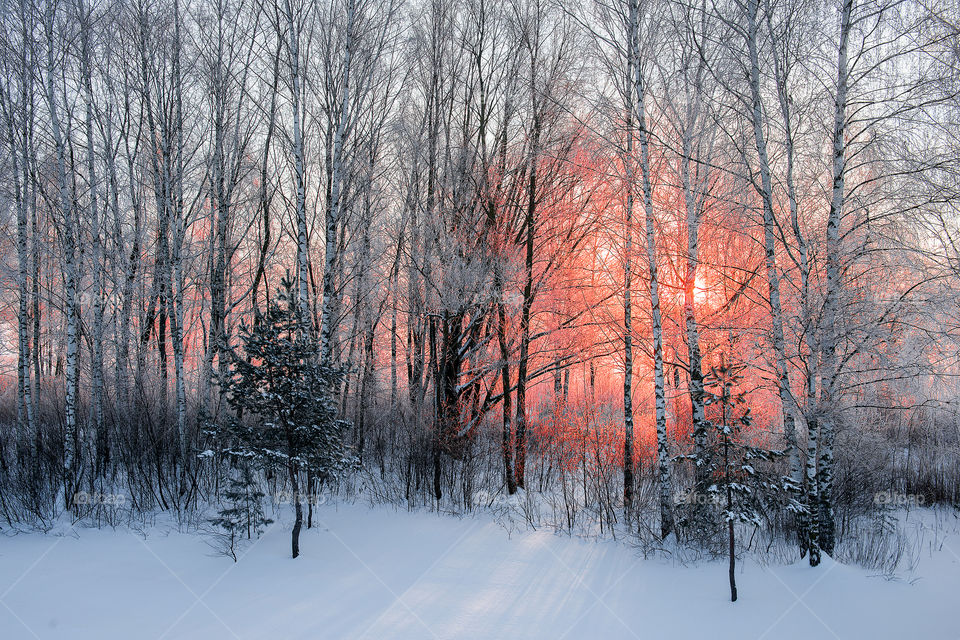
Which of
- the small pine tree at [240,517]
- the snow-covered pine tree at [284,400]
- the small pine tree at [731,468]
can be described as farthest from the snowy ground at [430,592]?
the snow-covered pine tree at [284,400]

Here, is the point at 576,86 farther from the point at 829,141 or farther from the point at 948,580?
the point at 948,580

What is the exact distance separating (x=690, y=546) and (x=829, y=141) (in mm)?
6449

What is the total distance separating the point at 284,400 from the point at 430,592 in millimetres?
3058

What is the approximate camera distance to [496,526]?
852 cm

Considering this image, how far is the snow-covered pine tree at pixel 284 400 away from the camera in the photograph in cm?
650

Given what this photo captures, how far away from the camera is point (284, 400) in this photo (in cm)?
657

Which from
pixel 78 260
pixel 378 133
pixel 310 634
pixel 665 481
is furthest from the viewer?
pixel 378 133

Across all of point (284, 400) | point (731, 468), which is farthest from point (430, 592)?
point (731, 468)

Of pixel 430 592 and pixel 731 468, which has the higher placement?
pixel 731 468

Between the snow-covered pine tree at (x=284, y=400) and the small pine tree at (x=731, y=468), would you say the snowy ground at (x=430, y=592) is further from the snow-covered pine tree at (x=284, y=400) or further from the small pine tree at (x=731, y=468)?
the snow-covered pine tree at (x=284, y=400)

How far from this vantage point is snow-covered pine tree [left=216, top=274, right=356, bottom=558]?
6.50 m

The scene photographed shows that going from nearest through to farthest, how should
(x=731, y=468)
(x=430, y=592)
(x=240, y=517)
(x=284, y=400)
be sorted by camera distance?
1. (x=731, y=468)
2. (x=430, y=592)
3. (x=284, y=400)
4. (x=240, y=517)

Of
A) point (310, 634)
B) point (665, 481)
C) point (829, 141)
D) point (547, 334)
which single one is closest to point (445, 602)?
point (310, 634)

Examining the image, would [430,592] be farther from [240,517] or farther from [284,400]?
[240,517]
